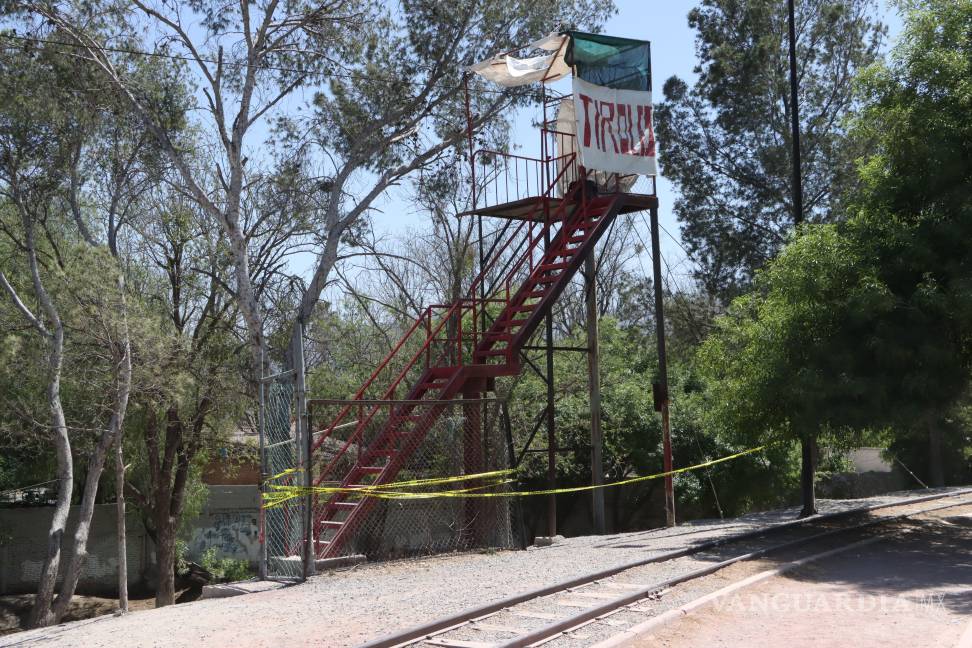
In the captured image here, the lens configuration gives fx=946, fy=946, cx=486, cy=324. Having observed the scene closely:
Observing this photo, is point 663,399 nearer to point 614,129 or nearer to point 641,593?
point 614,129

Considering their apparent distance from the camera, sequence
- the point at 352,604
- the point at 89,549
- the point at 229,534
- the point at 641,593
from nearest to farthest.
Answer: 1. the point at 641,593
2. the point at 352,604
3. the point at 89,549
4. the point at 229,534

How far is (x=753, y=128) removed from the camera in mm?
30844

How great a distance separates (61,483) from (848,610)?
1722 centimetres

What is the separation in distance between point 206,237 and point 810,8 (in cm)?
2041

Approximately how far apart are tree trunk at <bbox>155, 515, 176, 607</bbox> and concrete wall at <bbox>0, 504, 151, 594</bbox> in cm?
313

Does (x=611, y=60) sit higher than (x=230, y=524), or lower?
higher

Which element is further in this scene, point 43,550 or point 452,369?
point 43,550

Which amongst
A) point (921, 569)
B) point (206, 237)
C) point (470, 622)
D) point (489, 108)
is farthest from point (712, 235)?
point (470, 622)

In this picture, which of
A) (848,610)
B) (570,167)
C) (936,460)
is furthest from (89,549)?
(936,460)

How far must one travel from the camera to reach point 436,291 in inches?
1282

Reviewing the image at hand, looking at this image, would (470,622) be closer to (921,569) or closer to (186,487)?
(921,569)

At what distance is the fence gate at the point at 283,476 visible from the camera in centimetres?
1114

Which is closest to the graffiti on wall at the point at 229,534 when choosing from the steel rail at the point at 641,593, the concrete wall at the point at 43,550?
the concrete wall at the point at 43,550

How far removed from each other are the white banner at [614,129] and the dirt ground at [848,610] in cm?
764
